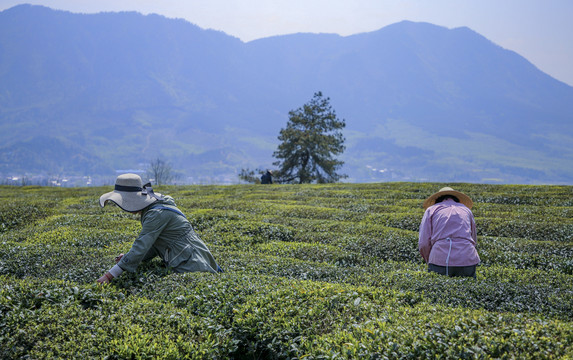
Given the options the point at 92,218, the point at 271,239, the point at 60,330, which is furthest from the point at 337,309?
the point at 92,218

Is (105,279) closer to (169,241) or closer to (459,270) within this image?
(169,241)

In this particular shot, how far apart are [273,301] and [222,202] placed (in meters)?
14.8

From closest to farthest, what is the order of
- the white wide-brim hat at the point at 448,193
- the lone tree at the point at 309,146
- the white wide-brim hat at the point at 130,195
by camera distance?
the white wide-brim hat at the point at 130,195, the white wide-brim hat at the point at 448,193, the lone tree at the point at 309,146

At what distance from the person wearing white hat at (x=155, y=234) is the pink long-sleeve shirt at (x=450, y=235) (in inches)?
182

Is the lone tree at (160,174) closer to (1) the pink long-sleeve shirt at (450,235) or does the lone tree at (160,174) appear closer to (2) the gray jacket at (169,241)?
(2) the gray jacket at (169,241)

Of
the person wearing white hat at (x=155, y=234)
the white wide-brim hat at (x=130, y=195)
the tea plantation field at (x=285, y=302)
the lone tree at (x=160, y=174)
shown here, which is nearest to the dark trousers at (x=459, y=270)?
the tea plantation field at (x=285, y=302)

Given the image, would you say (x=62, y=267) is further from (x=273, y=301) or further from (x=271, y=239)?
(x=271, y=239)

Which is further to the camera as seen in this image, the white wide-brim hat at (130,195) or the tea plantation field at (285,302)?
the white wide-brim hat at (130,195)

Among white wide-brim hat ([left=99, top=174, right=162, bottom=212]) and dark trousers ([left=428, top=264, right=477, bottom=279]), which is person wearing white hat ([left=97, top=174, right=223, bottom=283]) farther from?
dark trousers ([left=428, top=264, right=477, bottom=279])

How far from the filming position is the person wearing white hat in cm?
734

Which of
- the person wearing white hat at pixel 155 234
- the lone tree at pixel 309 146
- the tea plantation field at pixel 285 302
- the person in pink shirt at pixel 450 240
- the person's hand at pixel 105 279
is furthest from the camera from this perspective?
the lone tree at pixel 309 146

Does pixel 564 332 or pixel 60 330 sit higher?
pixel 564 332

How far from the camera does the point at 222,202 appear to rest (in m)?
21.2

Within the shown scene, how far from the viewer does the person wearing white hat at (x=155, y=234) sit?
7.34 meters
